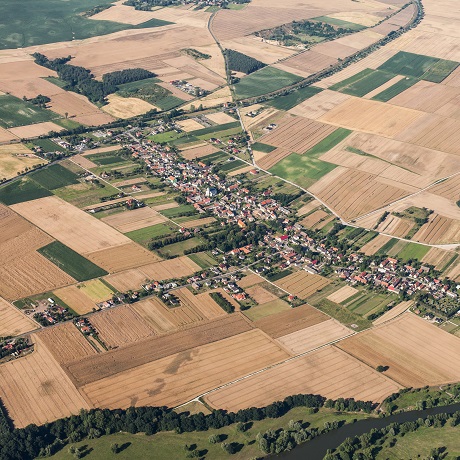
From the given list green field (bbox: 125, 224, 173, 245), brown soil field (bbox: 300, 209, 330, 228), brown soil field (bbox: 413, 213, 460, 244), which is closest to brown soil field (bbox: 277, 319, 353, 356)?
brown soil field (bbox: 413, 213, 460, 244)

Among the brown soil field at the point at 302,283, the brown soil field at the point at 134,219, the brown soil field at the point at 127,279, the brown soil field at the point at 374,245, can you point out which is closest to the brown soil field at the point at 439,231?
the brown soil field at the point at 374,245

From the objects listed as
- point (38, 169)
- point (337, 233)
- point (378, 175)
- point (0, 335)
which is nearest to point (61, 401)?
point (0, 335)

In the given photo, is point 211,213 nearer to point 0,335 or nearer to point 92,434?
point 0,335

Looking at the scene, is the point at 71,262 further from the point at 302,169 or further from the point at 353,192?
the point at 302,169

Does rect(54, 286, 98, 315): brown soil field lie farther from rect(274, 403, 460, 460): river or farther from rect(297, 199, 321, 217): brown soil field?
rect(297, 199, 321, 217): brown soil field

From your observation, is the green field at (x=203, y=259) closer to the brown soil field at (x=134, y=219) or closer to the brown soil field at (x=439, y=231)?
the brown soil field at (x=134, y=219)

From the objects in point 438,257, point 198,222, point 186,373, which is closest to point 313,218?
point 198,222
